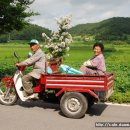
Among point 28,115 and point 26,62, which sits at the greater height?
point 26,62

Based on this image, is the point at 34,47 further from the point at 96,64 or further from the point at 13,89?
the point at 96,64

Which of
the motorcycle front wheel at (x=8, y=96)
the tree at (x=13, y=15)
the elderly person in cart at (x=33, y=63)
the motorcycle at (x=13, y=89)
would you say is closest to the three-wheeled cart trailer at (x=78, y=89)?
the elderly person in cart at (x=33, y=63)

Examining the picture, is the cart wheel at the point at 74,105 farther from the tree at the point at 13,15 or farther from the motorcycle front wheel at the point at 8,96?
the tree at the point at 13,15

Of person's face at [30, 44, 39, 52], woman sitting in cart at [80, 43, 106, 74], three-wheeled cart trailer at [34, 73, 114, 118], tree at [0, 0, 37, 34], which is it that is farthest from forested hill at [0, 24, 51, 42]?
three-wheeled cart trailer at [34, 73, 114, 118]

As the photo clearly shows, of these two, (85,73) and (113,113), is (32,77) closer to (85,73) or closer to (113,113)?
(85,73)

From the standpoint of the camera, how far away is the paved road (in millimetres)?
6672

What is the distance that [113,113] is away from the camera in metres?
8.03

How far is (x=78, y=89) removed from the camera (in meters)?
7.53

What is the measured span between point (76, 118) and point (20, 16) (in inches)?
339

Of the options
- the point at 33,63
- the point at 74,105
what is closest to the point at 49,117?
the point at 74,105

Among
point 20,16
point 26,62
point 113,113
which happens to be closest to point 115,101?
point 113,113

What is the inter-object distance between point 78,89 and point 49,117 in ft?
2.89

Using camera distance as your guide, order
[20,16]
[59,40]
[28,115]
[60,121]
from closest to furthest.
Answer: [60,121] → [28,115] → [20,16] → [59,40]

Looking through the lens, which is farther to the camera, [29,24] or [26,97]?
[29,24]
